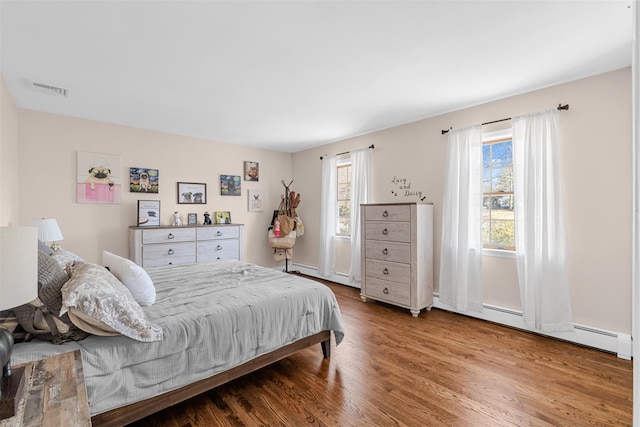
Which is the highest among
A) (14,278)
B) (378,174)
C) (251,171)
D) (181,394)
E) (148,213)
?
(251,171)

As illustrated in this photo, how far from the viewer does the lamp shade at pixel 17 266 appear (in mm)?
918

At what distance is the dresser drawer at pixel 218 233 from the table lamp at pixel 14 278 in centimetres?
341

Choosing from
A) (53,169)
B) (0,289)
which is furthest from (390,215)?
(53,169)

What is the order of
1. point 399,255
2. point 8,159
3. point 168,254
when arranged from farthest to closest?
point 168,254 → point 399,255 → point 8,159

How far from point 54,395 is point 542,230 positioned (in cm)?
365

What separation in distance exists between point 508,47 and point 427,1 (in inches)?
36.3

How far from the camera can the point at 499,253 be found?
10.8 feet

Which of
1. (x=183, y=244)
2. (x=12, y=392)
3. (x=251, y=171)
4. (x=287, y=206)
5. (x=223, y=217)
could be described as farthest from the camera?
(x=287, y=206)

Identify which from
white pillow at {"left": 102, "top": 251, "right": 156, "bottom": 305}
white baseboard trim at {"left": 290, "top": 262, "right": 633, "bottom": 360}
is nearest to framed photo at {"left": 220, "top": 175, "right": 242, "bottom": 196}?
white pillow at {"left": 102, "top": 251, "right": 156, "bottom": 305}

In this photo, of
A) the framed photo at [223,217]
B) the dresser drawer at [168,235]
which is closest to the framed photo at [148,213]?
the dresser drawer at [168,235]

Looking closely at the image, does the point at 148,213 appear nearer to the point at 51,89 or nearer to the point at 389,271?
the point at 51,89

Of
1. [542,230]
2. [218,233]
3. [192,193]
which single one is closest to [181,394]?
[218,233]

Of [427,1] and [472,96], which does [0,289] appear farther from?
[472,96]

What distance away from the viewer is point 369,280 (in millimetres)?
4078
